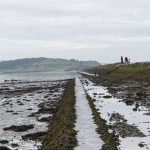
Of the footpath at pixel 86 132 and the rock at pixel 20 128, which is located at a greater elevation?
the footpath at pixel 86 132

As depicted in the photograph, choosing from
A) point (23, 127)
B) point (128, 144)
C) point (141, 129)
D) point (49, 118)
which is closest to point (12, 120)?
point (49, 118)

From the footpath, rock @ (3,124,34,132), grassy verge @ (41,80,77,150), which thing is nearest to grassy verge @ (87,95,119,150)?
the footpath

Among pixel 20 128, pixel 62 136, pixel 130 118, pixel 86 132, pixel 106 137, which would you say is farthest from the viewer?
pixel 130 118

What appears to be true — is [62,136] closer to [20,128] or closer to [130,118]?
[20,128]

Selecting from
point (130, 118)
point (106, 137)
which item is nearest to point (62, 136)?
point (106, 137)

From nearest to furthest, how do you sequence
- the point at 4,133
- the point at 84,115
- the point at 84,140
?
the point at 84,140 → the point at 4,133 → the point at 84,115

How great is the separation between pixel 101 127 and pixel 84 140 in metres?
3.43

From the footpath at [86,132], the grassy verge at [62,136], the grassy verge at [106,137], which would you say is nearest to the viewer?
the grassy verge at [106,137]

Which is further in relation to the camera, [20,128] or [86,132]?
[20,128]

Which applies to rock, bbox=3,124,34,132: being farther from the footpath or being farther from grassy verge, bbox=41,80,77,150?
the footpath

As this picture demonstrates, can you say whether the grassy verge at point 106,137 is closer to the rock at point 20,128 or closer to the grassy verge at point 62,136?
the grassy verge at point 62,136

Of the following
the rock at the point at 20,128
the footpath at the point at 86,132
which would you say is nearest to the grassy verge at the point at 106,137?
the footpath at the point at 86,132

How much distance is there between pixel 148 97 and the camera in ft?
131

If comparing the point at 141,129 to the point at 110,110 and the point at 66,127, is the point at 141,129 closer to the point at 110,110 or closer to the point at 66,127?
the point at 66,127
